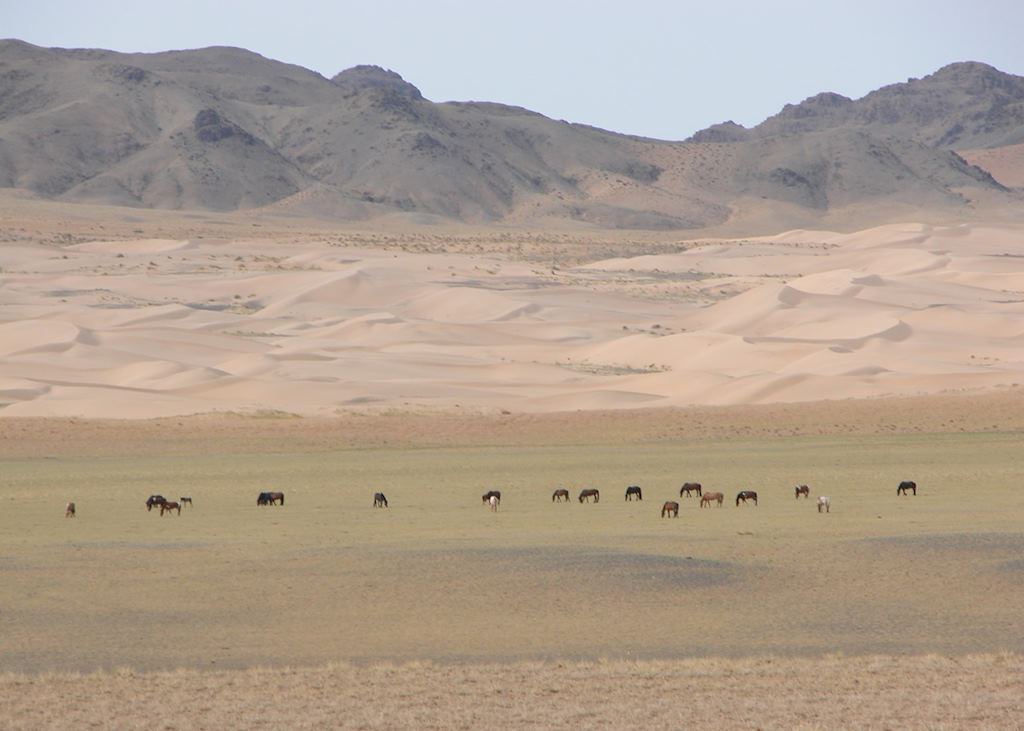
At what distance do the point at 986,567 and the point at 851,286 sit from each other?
5858cm

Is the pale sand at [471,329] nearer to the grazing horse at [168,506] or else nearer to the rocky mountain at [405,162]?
the grazing horse at [168,506]

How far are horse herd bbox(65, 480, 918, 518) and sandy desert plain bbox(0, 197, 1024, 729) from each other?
27cm

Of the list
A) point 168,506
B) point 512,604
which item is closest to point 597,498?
point 168,506

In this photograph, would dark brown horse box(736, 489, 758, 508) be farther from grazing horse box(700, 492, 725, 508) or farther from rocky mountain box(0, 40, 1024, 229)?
rocky mountain box(0, 40, 1024, 229)

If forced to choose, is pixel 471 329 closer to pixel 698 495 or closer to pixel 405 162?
pixel 698 495

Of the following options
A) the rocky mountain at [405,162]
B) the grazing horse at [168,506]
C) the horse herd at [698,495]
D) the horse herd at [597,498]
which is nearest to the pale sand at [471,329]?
the horse herd at [698,495]

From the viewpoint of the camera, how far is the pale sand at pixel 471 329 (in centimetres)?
4428

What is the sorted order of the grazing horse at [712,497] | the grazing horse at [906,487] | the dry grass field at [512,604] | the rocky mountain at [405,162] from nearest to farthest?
the dry grass field at [512,604]
the grazing horse at [712,497]
the grazing horse at [906,487]
the rocky mountain at [405,162]

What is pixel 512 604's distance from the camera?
1520cm

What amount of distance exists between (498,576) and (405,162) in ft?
425

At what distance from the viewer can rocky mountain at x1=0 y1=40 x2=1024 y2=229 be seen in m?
134

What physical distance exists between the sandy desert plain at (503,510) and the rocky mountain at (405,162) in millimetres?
61849

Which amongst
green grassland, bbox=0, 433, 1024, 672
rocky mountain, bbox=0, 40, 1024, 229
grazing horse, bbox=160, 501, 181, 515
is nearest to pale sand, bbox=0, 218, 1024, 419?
grazing horse, bbox=160, 501, 181, 515

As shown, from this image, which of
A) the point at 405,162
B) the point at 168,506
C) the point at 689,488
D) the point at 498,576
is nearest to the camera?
the point at 498,576
